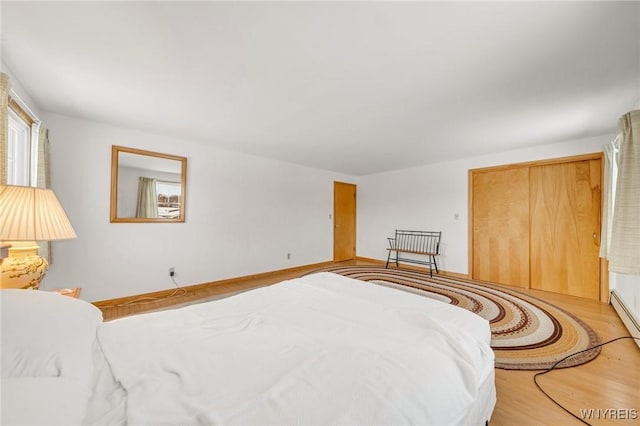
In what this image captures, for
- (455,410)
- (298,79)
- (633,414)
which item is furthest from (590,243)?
(298,79)

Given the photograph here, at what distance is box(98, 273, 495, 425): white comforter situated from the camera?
69 cm

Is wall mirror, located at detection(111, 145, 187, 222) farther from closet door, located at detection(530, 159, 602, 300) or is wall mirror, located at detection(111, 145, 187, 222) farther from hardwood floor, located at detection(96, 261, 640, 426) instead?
closet door, located at detection(530, 159, 602, 300)

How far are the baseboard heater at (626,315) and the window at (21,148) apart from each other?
5.61m

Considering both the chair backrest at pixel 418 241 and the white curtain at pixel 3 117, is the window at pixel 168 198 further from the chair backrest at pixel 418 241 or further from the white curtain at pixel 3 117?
the chair backrest at pixel 418 241

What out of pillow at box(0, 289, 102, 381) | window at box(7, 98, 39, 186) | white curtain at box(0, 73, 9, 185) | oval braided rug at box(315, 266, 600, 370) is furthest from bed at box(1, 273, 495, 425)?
window at box(7, 98, 39, 186)

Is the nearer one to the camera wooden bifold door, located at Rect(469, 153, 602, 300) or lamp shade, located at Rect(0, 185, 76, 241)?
lamp shade, located at Rect(0, 185, 76, 241)

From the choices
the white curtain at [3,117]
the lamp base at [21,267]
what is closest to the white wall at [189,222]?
the white curtain at [3,117]

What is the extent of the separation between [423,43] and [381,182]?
420 centimetres

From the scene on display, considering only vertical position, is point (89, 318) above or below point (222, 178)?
below

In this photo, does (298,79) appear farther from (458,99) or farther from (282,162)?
(282,162)

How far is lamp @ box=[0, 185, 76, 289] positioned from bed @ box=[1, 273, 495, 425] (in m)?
0.57

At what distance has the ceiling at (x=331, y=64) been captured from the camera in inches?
51.6

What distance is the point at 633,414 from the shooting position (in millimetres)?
1380

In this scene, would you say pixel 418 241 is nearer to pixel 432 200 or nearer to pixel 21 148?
pixel 432 200
